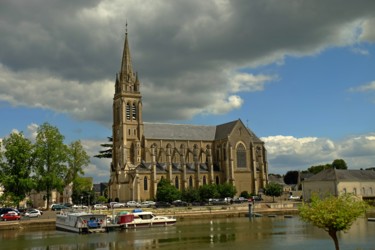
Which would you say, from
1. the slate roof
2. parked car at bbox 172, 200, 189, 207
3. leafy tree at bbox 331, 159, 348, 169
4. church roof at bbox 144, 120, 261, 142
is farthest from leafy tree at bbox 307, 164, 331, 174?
parked car at bbox 172, 200, 189, 207

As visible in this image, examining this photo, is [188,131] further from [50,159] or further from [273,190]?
[50,159]

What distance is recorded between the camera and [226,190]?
106 meters

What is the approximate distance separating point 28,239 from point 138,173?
5334cm

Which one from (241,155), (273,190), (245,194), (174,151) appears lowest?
(245,194)

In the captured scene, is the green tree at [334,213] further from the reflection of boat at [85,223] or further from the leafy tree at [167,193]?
the leafy tree at [167,193]

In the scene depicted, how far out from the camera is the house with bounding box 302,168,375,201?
301 feet

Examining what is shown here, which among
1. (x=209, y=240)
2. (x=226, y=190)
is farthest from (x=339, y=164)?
(x=209, y=240)

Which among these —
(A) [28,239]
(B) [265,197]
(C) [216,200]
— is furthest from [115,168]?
(A) [28,239]

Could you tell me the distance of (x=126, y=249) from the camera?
39.2m

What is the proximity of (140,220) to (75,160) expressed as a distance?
91.7ft

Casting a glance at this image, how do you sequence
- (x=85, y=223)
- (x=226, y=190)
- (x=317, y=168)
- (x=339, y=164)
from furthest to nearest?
(x=317, y=168), (x=339, y=164), (x=226, y=190), (x=85, y=223)

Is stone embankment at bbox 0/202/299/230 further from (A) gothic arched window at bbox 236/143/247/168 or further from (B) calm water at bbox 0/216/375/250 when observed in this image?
(A) gothic arched window at bbox 236/143/247/168

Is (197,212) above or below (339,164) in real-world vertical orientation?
below

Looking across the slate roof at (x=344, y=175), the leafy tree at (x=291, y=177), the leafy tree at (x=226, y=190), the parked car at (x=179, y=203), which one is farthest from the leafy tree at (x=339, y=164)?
the parked car at (x=179, y=203)
